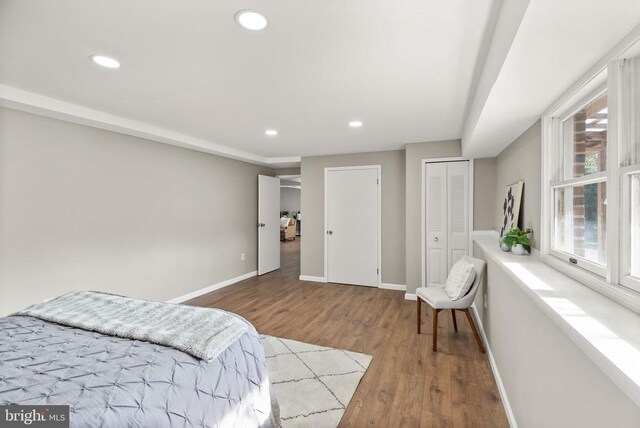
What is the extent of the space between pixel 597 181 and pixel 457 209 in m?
2.73

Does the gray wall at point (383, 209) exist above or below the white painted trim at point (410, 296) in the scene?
above

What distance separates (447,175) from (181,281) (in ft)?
13.3

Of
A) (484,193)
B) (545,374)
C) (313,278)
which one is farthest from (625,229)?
(313,278)

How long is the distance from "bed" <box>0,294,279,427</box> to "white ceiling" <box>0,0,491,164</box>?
159 centimetres

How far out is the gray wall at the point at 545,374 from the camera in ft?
2.69

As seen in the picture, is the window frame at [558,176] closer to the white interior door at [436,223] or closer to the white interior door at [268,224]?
the white interior door at [436,223]

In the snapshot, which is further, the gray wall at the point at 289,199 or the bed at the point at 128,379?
the gray wall at the point at 289,199

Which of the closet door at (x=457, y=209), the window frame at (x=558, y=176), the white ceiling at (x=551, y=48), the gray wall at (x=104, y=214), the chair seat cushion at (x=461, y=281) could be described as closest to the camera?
the white ceiling at (x=551, y=48)

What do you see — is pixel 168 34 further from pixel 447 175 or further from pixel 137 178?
pixel 447 175

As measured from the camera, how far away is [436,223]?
13.7 feet

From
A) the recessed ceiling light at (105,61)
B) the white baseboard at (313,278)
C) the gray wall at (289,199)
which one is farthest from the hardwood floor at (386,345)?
the gray wall at (289,199)

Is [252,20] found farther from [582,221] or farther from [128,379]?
[582,221]

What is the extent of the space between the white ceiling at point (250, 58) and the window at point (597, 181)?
640 millimetres

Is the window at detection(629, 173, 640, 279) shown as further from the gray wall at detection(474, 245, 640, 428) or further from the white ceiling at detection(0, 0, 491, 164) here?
the white ceiling at detection(0, 0, 491, 164)
